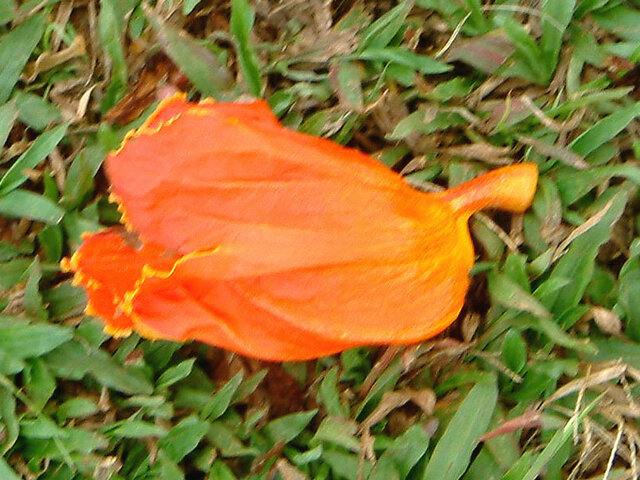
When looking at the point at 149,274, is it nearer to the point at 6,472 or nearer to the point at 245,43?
the point at 6,472

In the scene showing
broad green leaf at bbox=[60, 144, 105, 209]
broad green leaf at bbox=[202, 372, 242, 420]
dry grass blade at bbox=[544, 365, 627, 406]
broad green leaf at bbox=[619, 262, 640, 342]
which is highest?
broad green leaf at bbox=[60, 144, 105, 209]

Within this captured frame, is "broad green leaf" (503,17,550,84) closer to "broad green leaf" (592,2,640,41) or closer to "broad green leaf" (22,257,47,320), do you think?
"broad green leaf" (592,2,640,41)

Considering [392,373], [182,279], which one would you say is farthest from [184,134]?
[392,373]

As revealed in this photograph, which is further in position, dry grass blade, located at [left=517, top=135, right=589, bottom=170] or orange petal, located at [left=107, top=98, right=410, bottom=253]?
dry grass blade, located at [left=517, top=135, right=589, bottom=170]

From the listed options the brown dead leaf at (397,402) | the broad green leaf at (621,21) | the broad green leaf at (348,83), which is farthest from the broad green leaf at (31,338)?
the broad green leaf at (621,21)

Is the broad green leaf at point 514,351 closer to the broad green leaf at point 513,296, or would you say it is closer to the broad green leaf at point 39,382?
the broad green leaf at point 513,296

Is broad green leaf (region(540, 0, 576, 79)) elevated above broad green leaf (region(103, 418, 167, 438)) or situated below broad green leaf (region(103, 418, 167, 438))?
above

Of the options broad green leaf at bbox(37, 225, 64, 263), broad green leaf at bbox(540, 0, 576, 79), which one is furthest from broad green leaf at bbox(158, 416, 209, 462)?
broad green leaf at bbox(540, 0, 576, 79)

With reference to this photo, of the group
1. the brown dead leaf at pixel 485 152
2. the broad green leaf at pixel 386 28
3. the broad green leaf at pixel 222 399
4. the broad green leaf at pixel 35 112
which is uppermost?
the broad green leaf at pixel 35 112
